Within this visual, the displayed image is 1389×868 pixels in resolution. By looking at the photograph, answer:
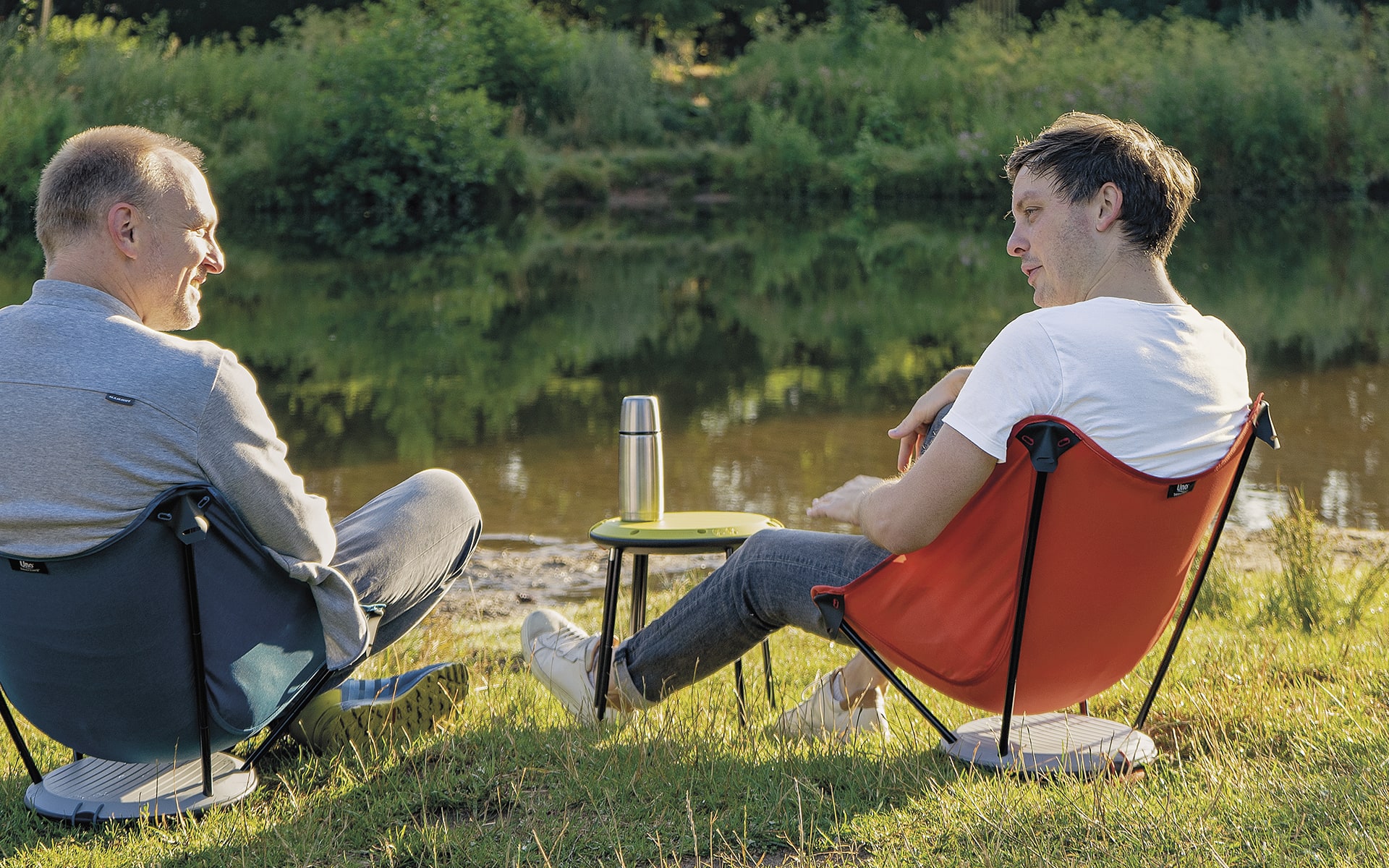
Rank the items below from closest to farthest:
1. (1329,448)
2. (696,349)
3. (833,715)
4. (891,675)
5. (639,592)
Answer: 1. (891,675)
2. (833,715)
3. (639,592)
4. (1329,448)
5. (696,349)

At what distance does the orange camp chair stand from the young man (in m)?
0.05

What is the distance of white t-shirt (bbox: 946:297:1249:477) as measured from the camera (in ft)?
6.93

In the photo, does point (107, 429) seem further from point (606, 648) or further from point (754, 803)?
point (754, 803)

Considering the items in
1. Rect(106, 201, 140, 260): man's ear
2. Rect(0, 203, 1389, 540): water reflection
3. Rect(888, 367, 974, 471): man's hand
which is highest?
Rect(106, 201, 140, 260): man's ear

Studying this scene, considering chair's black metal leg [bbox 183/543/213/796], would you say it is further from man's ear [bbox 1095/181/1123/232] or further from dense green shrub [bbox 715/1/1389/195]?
dense green shrub [bbox 715/1/1389/195]

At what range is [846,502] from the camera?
2434 mm

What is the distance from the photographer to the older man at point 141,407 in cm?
207

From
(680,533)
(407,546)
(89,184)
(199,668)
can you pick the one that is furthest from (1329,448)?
(89,184)

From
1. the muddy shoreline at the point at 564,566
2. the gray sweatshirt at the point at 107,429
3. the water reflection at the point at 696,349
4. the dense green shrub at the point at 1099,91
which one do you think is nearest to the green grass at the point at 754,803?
the gray sweatshirt at the point at 107,429

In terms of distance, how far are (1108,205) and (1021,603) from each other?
70 cm

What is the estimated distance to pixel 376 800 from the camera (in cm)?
235

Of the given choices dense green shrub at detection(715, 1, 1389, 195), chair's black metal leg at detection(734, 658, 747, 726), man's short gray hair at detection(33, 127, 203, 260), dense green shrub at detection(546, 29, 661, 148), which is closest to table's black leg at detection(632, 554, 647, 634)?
chair's black metal leg at detection(734, 658, 747, 726)

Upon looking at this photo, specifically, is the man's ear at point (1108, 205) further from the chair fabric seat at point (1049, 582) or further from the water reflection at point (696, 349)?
the water reflection at point (696, 349)

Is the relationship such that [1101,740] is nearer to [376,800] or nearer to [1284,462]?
[376,800]
